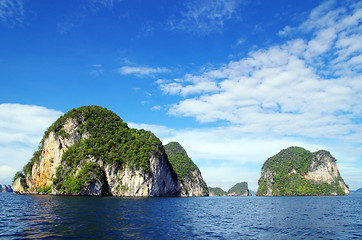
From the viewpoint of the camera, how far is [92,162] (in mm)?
97438

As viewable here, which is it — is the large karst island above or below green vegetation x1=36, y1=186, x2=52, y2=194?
above

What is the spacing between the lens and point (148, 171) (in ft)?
332

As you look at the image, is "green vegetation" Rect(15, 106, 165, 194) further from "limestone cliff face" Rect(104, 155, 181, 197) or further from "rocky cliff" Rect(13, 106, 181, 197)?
"limestone cliff face" Rect(104, 155, 181, 197)

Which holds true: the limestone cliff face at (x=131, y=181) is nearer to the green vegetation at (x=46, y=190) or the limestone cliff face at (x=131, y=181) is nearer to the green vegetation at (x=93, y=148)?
the green vegetation at (x=93, y=148)

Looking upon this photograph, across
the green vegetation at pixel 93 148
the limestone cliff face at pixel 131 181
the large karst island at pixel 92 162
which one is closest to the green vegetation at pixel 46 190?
the large karst island at pixel 92 162

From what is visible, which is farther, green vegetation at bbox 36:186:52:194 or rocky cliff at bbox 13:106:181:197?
green vegetation at bbox 36:186:52:194

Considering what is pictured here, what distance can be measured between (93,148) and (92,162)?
605 centimetres

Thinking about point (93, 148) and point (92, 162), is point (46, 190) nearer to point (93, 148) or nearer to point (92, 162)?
point (92, 162)

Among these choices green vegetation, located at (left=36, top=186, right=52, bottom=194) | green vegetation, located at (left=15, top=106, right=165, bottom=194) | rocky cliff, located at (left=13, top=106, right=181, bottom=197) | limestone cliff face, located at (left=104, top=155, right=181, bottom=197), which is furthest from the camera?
limestone cliff face, located at (left=104, top=155, right=181, bottom=197)

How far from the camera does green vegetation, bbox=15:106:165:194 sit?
92375mm

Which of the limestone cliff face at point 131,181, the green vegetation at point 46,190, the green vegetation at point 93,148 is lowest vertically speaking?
the green vegetation at point 46,190

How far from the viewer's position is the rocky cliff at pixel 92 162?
93500 mm

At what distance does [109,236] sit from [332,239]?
18359mm

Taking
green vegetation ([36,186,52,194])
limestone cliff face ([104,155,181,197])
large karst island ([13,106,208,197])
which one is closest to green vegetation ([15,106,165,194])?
large karst island ([13,106,208,197])
